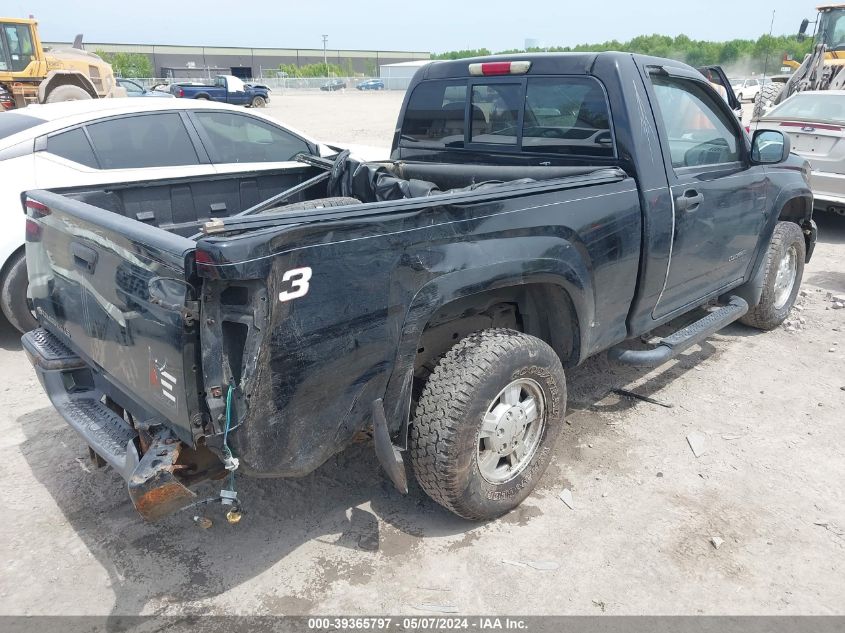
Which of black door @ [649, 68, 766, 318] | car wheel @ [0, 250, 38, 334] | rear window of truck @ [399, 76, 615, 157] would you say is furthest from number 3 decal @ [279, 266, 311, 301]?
car wheel @ [0, 250, 38, 334]

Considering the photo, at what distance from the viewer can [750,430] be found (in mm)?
3973

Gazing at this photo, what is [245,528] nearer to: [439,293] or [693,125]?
[439,293]

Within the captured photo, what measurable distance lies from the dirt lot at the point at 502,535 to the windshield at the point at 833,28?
14746 millimetres

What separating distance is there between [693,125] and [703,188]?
0.48 meters

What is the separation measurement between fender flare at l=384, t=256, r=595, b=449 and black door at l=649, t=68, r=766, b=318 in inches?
42.2

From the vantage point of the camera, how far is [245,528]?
123 inches

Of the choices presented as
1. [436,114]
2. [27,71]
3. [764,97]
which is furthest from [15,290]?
[764,97]

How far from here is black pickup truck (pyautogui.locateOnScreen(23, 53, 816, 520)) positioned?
2.24 m

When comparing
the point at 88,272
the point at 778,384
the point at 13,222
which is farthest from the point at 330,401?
the point at 13,222

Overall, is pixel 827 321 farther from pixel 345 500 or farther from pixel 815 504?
pixel 345 500

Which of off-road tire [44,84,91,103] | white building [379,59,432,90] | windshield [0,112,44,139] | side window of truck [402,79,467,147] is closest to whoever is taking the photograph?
side window of truck [402,79,467,147]

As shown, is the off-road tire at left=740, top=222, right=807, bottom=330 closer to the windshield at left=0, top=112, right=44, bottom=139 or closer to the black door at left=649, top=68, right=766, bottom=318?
the black door at left=649, top=68, right=766, bottom=318

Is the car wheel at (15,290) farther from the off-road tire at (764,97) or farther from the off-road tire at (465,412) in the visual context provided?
the off-road tire at (764,97)

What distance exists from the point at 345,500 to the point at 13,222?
139 inches
